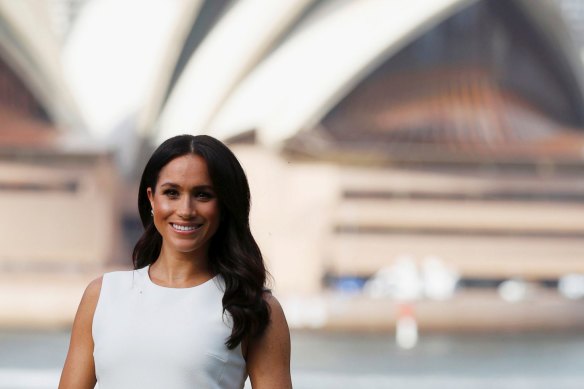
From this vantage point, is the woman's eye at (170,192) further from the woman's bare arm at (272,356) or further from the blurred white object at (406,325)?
the blurred white object at (406,325)

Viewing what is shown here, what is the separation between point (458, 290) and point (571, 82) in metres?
6.00

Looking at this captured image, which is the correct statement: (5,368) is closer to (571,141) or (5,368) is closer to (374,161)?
(374,161)

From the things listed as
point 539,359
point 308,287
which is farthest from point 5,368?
point 308,287

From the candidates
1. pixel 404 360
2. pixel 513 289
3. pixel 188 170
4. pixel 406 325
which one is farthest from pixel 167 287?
pixel 513 289

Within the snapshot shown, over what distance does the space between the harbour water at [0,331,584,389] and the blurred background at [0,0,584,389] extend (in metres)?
0.76

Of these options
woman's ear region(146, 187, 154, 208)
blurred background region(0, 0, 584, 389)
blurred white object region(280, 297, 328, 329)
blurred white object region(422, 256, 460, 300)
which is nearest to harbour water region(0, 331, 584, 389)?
blurred white object region(280, 297, 328, 329)

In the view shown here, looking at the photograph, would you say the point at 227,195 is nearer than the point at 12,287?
Yes

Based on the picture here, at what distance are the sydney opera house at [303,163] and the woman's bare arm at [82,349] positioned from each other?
19754mm

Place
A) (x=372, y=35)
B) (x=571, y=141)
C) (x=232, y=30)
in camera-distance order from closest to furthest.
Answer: (x=232, y=30) < (x=372, y=35) < (x=571, y=141)

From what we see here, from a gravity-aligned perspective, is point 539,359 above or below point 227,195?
above

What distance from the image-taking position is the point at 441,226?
A: 23.1m

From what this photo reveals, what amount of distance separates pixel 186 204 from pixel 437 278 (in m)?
21.4

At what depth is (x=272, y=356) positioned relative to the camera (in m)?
1.33

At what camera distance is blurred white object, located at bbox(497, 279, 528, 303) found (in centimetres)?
2280
